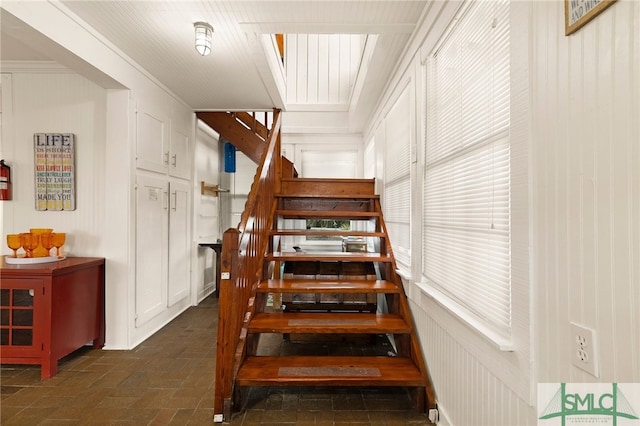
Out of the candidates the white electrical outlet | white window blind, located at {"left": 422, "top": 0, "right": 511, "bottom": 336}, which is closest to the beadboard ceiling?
white window blind, located at {"left": 422, "top": 0, "right": 511, "bottom": 336}

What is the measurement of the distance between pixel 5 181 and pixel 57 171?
439mm

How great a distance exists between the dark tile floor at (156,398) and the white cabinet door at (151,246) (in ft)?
1.83

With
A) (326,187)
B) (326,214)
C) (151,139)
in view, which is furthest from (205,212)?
(326,214)

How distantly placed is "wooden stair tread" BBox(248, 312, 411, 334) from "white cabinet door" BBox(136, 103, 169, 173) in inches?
76.3

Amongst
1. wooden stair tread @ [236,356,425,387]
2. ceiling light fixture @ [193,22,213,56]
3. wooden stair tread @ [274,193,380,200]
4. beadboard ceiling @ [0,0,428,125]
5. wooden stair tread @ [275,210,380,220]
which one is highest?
beadboard ceiling @ [0,0,428,125]

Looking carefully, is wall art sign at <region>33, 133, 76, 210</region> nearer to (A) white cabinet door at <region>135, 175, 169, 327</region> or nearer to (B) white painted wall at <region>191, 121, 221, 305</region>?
(A) white cabinet door at <region>135, 175, 169, 327</region>

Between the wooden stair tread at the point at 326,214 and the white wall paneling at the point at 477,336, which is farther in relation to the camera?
the wooden stair tread at the point at 326,214

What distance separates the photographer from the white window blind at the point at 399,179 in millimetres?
2629

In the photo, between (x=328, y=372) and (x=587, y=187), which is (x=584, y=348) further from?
(x=328, y=372)

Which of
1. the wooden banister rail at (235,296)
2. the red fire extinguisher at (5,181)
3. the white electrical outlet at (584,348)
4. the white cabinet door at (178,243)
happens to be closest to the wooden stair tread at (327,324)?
the wooden banister rail at (235,296)

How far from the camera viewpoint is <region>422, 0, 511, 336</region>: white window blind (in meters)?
1.30

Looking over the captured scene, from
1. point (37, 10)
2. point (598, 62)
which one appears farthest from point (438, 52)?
point (37, 10)

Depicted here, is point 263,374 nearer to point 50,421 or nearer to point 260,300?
point 260,300

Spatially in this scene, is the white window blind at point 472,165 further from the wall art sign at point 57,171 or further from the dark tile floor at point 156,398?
the wall art sign at point 57,171
